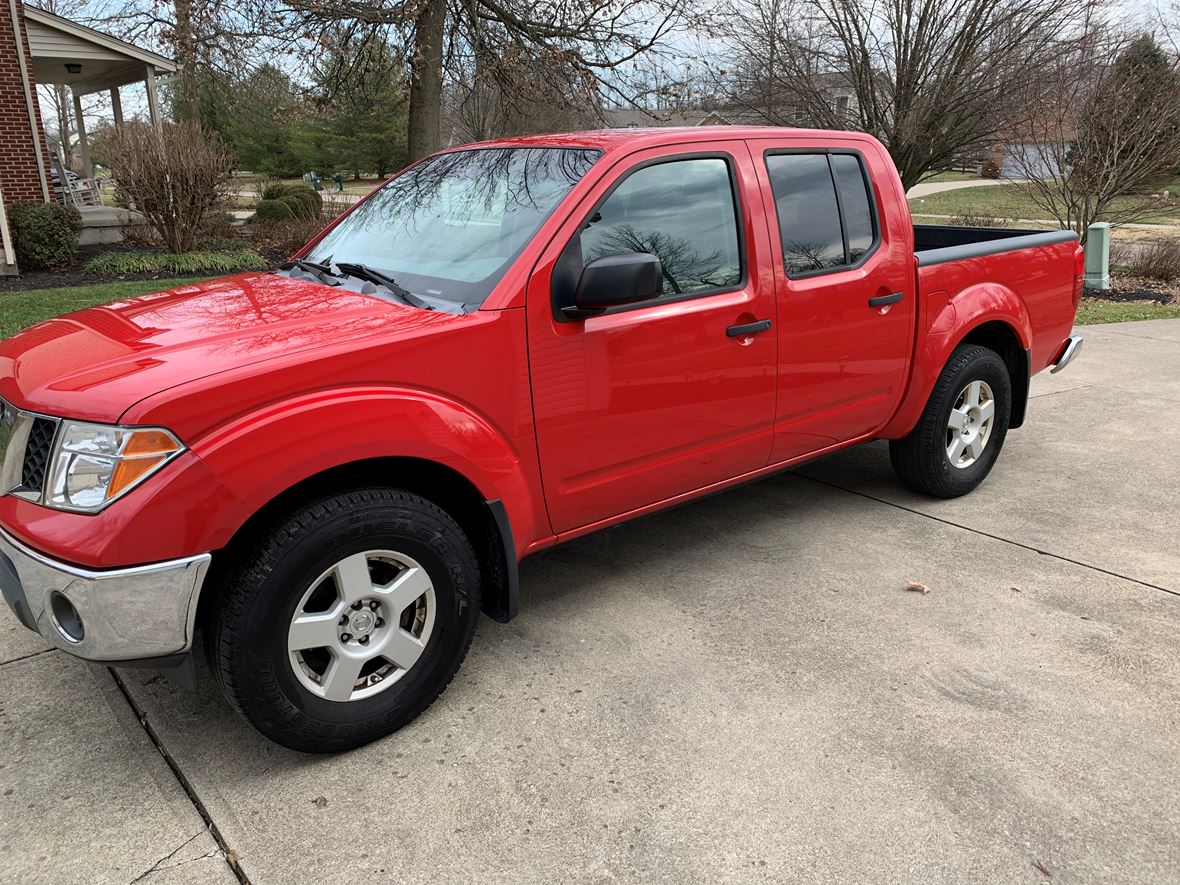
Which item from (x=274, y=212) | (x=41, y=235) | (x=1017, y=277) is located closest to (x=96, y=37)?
(x=274, y=212)

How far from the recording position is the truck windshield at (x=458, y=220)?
3.08 meters

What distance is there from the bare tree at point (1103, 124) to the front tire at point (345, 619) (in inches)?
521

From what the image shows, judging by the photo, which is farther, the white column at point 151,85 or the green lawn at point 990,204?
the green lawn at point 990,204

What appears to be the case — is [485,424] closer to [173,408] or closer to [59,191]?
[173,408]

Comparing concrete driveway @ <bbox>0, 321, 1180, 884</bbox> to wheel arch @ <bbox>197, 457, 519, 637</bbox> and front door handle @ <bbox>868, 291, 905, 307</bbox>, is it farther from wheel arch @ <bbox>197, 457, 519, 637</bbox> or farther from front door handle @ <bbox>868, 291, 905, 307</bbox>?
front door handle @ <bbox>868, 291, 905, 307</bbox>

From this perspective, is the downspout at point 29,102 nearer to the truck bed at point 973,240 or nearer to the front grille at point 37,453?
the truck bed at point 973,240

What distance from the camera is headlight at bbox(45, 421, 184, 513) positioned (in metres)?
2.29

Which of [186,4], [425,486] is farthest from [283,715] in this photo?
[186,4]

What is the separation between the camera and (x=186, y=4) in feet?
40.9

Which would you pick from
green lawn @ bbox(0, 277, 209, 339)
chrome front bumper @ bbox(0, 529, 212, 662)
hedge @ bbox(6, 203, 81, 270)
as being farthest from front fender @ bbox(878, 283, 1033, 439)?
hedge @ bbox(6, 203, 81, 270)

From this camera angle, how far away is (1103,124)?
1273cm

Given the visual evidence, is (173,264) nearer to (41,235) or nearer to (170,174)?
(170,174)

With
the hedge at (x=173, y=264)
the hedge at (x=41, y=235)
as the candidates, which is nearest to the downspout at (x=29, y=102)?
the hedge at (x=41, y=235)

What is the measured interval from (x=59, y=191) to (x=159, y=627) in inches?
732
